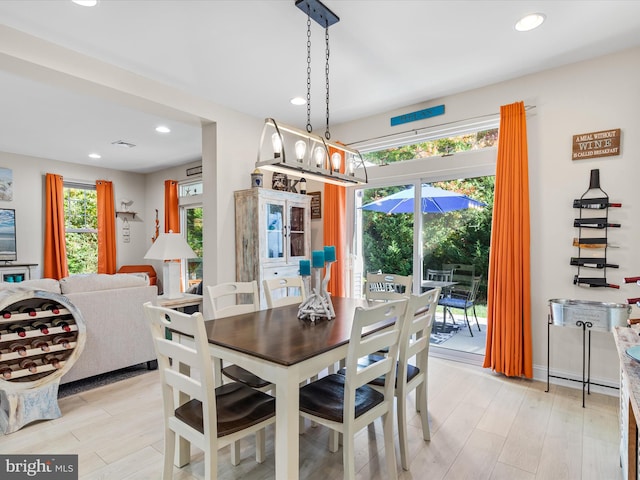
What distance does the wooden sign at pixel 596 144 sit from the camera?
8.82ft

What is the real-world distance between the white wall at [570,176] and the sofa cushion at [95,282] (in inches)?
139

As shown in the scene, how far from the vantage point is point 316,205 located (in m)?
4.48

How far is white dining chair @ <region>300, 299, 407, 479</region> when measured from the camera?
1.48 meters

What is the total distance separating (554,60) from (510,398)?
107 inches

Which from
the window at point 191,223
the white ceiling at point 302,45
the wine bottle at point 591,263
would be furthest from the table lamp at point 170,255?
the wine bottle at point 591,263

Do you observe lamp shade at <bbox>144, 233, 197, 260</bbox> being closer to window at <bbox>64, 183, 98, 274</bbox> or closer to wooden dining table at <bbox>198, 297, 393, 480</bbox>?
wooden dining table at <bbox>198, 297, 393, 480</bbox>

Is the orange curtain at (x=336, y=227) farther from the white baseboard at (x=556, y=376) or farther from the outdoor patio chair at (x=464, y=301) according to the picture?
the white baseboard at (x=556, y=376)

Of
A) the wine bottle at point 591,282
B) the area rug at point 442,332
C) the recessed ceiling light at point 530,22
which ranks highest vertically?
the recessed ceiling light at point 530,22

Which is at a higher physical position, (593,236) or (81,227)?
(81,227)

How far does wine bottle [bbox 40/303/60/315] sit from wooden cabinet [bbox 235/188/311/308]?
1648 millimetres

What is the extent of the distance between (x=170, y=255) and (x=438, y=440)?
2731 mm

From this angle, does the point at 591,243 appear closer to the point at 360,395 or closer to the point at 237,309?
the point at 360,395

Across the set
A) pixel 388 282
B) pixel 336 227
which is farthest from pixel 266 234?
pixel 388 282

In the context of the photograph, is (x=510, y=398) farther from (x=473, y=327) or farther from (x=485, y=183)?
(x=485, y=183)
